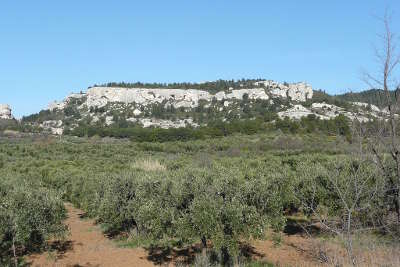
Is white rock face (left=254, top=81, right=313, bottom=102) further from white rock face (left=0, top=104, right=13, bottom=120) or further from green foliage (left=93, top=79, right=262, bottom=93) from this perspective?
white rock face (left=0, top=104, right=13, bottom=120)

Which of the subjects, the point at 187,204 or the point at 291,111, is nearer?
the point at 187,204

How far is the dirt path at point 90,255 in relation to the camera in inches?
572

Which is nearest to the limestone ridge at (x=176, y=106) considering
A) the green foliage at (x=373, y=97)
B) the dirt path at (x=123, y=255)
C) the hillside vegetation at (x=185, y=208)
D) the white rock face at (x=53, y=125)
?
the white rock face at (x=53, y=125)

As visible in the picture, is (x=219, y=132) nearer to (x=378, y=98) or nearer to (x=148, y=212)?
(x=148, y=212)

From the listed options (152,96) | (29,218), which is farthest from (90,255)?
(152,96)

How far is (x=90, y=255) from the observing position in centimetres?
1573

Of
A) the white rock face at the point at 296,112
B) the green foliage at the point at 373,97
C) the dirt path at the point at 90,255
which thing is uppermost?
the white rock face at the point at 296,112

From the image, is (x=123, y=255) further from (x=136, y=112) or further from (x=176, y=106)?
(x=176, y=106)

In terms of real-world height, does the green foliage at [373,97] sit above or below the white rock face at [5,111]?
below

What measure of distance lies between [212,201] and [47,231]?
6.02 metres

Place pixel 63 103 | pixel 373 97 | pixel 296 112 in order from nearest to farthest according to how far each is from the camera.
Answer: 1. pixel 373 97
2. pixel 296 112
3. pixel 63 103

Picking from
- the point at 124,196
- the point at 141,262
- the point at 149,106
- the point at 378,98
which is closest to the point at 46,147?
the point at 124,196

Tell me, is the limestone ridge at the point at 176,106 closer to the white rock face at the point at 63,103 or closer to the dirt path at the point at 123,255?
the white rock face at the point at 63,103

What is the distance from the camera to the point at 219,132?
3046 inches
